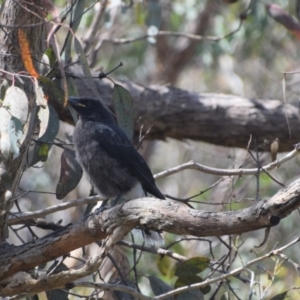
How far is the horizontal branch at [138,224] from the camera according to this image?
2.77 m

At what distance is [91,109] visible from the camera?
A: 500 cm

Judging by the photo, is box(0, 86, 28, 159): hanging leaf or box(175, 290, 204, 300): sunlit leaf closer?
box(0, 86, 28, 159): hanging leaf

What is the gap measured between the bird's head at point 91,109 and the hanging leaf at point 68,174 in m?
0.30

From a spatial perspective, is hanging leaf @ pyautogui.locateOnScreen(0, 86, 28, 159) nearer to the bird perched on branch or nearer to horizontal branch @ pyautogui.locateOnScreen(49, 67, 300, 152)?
the bird perched on branch

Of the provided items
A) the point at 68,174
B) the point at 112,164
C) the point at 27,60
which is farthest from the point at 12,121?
the point at 112,164

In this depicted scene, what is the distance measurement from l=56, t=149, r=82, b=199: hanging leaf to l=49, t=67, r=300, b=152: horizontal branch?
144cm

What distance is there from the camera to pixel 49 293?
4340mm

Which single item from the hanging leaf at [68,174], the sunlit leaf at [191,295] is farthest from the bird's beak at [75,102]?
the sunlit leaf at [191,295]

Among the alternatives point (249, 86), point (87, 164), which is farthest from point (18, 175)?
point (249, 86)

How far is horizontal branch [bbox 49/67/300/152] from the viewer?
6.18m

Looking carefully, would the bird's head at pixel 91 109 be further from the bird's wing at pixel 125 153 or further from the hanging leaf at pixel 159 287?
the hanging leaf at pixel 159 287

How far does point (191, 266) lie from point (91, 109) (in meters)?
1.43

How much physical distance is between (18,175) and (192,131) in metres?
2.57

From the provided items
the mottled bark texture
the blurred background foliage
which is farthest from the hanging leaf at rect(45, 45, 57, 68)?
the blurred background foliage
